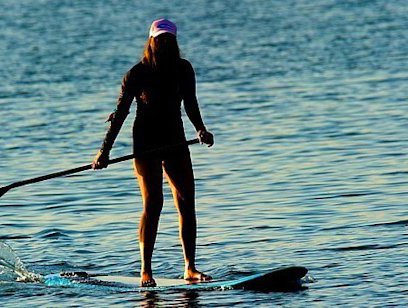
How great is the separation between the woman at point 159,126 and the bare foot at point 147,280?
0.03 feet

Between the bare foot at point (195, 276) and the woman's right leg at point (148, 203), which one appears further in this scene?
the bare foot at point (195, 276)

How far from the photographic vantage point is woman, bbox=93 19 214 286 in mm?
10664

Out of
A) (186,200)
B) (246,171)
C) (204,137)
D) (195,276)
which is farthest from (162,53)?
(246,171)

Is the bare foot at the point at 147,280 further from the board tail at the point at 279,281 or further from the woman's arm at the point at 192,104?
the woman's arm at the point at 192,104

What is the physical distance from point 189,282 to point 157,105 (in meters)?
1.37

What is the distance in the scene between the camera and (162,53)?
10.6 meters

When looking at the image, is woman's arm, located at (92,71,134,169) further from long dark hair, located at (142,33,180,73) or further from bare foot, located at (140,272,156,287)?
bare foot, located at (140,272,156,287)

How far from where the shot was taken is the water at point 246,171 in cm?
1149

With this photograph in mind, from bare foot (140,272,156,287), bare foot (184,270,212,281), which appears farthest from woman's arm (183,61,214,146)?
bare foot (140,272,156,287)

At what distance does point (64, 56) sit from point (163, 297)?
2450 centimetres

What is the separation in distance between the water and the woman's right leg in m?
0.33

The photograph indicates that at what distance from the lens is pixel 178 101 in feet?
35.7

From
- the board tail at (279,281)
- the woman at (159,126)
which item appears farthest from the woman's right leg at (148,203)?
the board tail at (279,281)

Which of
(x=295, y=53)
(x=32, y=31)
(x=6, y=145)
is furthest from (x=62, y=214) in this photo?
(x=32, y=31)
